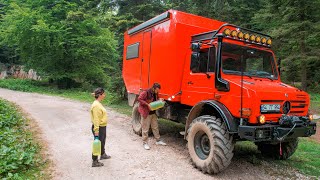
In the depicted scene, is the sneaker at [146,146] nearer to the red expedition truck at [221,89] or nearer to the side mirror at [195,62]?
the red expedition truck at [221,89]

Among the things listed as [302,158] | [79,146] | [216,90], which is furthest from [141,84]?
[302,158]

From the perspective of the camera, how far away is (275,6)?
1576cm

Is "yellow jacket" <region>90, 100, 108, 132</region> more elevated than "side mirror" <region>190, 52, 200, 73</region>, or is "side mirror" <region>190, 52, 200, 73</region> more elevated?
"side mirror" <region>190, 52, 200, 73</region>

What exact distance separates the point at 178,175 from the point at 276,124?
2.30 m

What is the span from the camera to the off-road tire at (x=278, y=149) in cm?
718

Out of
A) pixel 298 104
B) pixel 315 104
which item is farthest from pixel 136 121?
pixel 315 104

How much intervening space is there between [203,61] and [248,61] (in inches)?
44.6

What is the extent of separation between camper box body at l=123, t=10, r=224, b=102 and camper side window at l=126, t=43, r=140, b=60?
9cm

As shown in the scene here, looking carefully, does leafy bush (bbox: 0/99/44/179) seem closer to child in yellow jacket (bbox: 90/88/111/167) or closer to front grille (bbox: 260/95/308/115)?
child in yellow jacket (bbox: 90/88/111/167)

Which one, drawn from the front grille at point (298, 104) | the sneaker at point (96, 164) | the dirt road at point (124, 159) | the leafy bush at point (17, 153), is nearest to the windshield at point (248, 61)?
the front grille at point (298, 104)

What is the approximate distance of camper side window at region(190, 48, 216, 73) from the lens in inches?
262

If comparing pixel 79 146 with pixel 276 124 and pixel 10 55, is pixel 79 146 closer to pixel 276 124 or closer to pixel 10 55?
pixel 276 124

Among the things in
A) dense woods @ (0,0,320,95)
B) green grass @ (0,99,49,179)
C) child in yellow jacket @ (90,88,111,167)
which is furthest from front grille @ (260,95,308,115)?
dense woods @ (0,0,320,95)

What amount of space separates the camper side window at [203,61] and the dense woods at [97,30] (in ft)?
28.5
